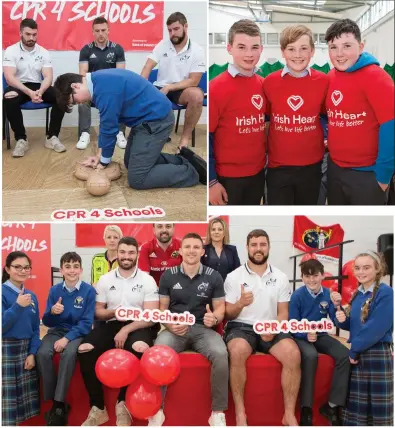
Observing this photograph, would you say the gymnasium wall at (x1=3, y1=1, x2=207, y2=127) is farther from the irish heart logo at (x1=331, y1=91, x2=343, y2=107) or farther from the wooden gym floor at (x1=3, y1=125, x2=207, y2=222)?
the irish heart logo at (x1=331, y1=91, x2=343, y2=107)

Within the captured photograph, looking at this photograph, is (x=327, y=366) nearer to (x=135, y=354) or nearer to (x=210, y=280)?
(x=210, y=280)

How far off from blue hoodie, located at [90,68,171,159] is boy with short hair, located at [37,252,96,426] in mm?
585

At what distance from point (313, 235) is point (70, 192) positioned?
1.37 m

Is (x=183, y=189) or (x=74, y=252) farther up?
(x=183, y=189)

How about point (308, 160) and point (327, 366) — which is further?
point (327, 366)

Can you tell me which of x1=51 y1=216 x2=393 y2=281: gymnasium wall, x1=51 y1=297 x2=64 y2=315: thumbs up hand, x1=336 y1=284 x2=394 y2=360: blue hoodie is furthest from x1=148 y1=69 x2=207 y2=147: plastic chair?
x1=336 y1=284 x2=394 y2=360: blue hoodie

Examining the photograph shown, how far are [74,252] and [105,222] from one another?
10.7 inches

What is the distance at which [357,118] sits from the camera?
92.6 inches

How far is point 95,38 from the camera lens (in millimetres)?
2668

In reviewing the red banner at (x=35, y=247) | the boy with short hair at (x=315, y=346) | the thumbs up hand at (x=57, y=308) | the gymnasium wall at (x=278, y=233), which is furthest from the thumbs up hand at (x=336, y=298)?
the red banner at (x=35, y=247)

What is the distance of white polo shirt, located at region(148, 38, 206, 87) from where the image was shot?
262cm

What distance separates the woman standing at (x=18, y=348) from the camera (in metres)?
2.61

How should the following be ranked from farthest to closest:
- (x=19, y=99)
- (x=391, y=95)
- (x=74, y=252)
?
(x=19, y=99) → (x=74, y=252) → (x=391, y=95)

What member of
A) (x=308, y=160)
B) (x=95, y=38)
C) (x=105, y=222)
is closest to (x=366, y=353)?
(x=308, y=160)
